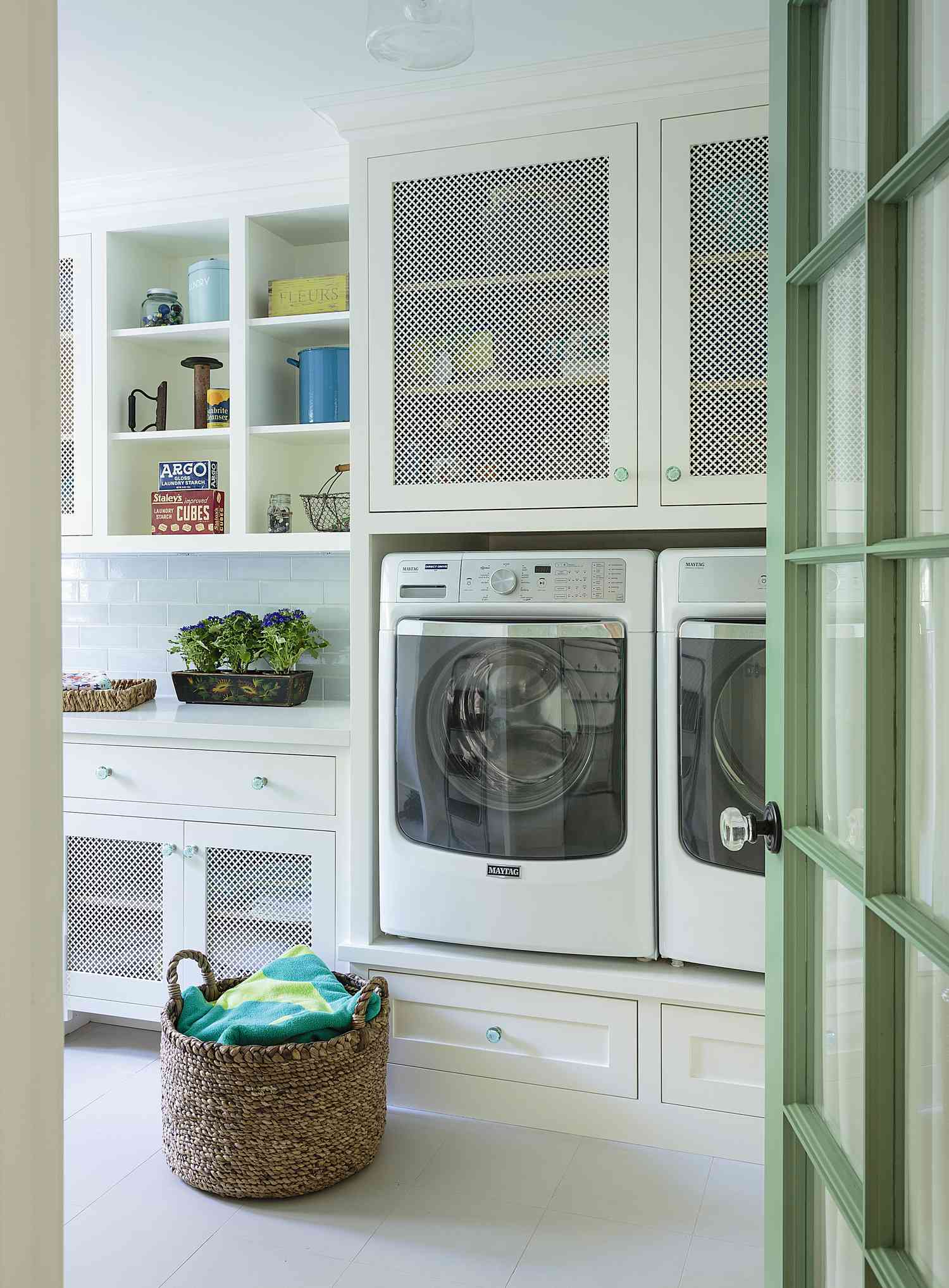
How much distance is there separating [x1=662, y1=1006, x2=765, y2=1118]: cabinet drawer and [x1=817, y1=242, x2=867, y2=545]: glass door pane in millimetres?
1468

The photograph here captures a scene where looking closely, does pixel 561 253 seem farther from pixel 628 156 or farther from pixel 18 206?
pixel 18 206

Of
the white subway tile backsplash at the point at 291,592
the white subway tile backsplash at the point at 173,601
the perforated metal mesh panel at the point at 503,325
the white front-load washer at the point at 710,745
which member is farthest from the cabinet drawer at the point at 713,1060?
the white subway tile backsplash at the point at 291,592

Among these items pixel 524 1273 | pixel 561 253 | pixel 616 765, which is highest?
pixel 561 253

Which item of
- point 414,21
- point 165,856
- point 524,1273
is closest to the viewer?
point 414,21

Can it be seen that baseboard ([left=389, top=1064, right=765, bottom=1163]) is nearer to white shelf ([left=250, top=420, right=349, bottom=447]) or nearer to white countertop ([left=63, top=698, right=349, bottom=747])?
white countertop ([left=63, top=698, right=349, bottom=747])

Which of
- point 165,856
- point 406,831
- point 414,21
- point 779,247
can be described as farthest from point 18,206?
point 165,856

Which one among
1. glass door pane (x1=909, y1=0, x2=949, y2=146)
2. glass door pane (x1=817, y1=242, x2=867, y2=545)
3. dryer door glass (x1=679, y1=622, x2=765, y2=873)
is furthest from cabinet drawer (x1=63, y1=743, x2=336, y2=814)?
glass door pane (x1=909, y1=0, x2=949, y2=146)

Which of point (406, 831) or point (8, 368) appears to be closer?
point (8, 368)

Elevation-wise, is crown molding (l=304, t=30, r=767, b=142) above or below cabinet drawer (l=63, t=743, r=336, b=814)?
above

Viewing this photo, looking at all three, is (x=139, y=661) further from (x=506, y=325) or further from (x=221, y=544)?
(x=506, y=325)

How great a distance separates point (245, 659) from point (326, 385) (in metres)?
0.84

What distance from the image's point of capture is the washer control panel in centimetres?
236

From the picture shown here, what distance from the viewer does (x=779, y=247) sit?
1.32m

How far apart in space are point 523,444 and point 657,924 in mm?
1143
